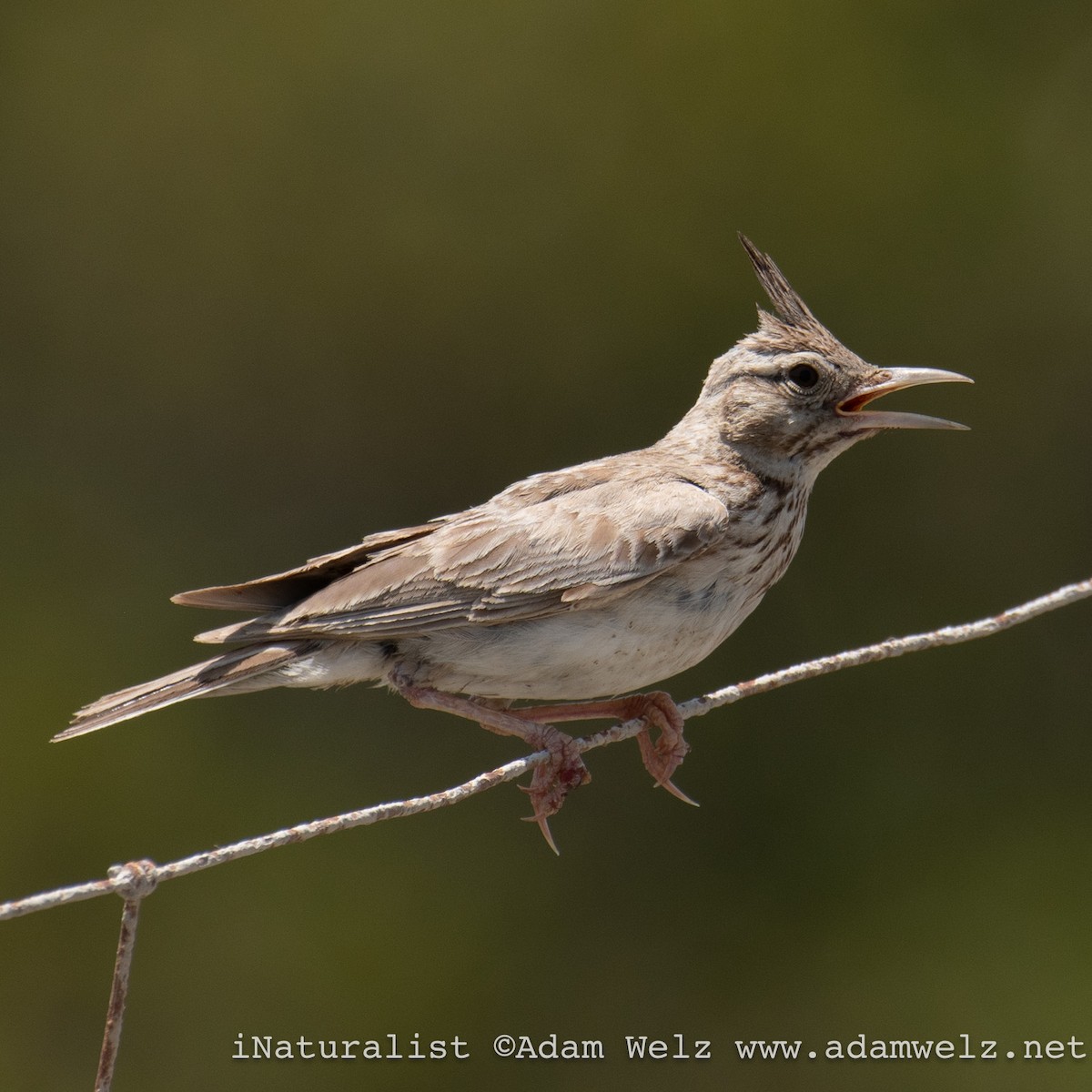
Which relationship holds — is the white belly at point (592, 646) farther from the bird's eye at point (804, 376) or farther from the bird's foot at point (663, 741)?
the bird's eye at point (804, 376)

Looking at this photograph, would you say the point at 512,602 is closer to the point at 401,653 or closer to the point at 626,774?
the point at 401,653

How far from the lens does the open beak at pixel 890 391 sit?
3.72 m

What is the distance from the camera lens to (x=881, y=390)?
3986mm

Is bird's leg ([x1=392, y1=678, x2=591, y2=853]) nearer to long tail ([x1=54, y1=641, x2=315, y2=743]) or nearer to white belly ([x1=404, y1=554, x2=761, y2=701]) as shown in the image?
white belly ([x1=404, y1=554, x2=761, y2=701])

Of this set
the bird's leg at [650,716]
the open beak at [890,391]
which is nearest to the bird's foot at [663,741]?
the bird's leg at [650,716]

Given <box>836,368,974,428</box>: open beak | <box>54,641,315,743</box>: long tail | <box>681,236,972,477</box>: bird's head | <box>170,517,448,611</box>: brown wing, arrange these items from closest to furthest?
<box>54,641,315,743</box>: long tail → <box>836,368,974,428</box>: open beak → <box>170,517,448,611</box>: brown wing → <box>681,236,972,477</box>: bird's head

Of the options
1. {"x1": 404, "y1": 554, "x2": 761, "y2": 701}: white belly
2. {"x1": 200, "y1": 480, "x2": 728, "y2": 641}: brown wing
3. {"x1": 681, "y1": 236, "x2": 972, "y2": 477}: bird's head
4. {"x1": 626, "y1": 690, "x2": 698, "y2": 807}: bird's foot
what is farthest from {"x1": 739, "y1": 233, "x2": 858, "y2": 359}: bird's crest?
{"x1": 626, "y1": 690, "x2": 698, "y2": 807}: bird's foot

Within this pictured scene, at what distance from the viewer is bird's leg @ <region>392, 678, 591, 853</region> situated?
357 cm

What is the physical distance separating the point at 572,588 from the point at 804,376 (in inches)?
37.4

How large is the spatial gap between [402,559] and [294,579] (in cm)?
35

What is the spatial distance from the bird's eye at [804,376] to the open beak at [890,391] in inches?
4.0

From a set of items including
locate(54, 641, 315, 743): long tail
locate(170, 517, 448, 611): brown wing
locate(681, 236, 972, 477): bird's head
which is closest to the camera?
locate(54, 641, 315, 743): long tail

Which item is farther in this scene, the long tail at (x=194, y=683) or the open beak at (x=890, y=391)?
the open beak at (x=890, y=391)

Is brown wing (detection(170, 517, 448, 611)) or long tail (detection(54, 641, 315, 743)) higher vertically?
brown wing (detection(170, 517, 448, 611))
